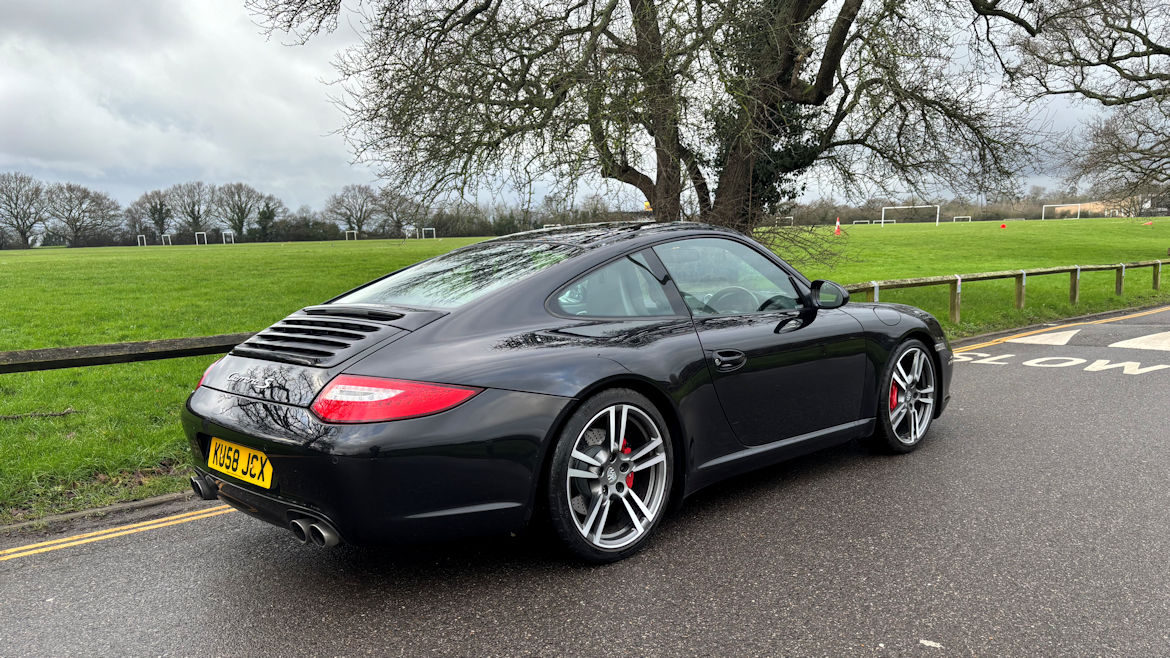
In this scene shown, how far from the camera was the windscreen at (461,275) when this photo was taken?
337 cm

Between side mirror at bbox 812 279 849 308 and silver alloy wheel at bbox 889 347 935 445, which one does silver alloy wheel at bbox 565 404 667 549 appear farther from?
silver alloy wheel at bbox 889 347 935 445

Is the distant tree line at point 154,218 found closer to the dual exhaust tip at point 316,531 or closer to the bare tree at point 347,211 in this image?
the bare tree at point 347,211

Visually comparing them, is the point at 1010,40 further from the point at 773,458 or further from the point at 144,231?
the point at 144,231

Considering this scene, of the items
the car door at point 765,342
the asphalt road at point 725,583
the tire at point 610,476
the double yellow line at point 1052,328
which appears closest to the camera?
the asphalt road at point 725,583

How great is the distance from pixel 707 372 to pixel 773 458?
0.72 meters

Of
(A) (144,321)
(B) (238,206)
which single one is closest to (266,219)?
(B) (238,206)

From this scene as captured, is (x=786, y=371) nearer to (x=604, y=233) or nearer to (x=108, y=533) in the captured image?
(x=604, y=233)

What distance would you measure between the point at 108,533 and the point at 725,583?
9.87ft

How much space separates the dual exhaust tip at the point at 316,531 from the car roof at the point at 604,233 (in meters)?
1.71

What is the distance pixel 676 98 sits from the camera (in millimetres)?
9234

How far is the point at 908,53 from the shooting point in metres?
10.7

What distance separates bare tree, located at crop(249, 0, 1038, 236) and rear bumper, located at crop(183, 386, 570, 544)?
682cm

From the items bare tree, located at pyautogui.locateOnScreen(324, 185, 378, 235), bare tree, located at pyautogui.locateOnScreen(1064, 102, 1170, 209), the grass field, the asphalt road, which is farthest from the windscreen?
bare tree, located at pyautogui.locateOnScreen(324, 185, 378, 235)

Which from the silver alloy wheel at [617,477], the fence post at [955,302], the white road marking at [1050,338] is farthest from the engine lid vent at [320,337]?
the fence post at [955,302]
